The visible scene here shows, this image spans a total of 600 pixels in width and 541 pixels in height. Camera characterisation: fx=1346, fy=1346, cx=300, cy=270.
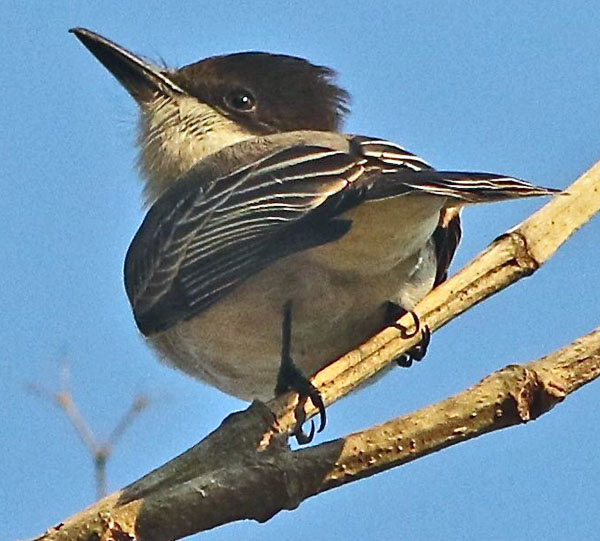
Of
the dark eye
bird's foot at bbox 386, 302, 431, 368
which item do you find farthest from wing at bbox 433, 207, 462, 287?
the dark eye

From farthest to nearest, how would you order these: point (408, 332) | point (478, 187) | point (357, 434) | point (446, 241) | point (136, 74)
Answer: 1. point (136, 74)
2. point (446, 241)
3. point (408, 332)
4. point (478, 187)
5. point (357, 434)

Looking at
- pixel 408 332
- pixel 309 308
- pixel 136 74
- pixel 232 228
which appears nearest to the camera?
pixel 408 332

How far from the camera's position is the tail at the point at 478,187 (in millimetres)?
3355

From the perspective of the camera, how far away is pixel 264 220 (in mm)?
3859

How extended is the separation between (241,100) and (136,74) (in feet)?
1.53

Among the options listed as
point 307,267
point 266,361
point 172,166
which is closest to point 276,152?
point 307,267

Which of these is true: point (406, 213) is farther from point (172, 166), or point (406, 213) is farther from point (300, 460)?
point (172, 166)

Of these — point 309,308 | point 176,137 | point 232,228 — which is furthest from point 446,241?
point 176,137

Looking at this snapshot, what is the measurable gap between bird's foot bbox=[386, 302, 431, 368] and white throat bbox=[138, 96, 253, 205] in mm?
1339

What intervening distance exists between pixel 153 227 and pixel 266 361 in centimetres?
74

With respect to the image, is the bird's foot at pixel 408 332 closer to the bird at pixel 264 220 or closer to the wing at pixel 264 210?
the bird at pixel 264 220

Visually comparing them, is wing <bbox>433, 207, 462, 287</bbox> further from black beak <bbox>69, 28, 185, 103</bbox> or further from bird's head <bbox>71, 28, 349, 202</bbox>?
black beak <bbox>69, 28, 185, 103</bbox>

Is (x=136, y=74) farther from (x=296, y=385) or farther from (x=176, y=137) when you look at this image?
(x=296, y=385)

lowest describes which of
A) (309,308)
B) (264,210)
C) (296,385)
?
(296,385)
